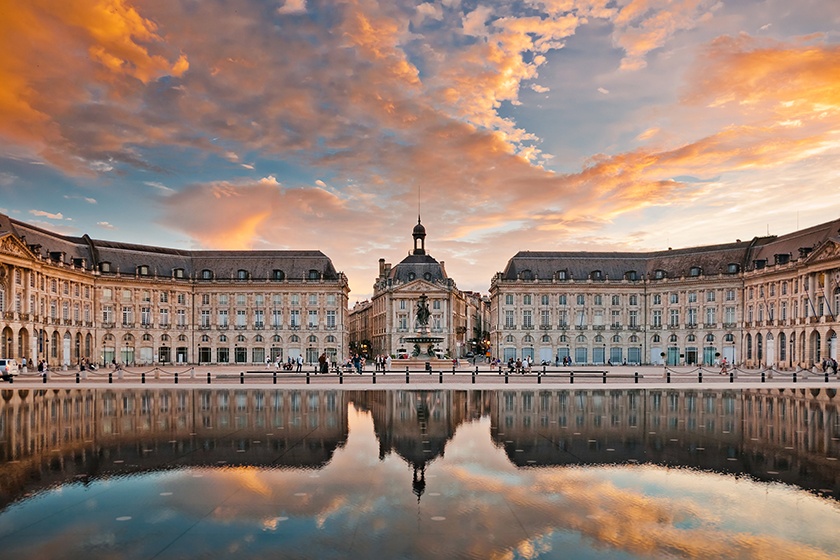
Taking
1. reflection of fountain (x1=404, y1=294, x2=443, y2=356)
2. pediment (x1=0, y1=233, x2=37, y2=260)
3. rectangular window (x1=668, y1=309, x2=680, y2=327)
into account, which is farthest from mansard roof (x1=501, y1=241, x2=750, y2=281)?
pediment (x1=0, y1=233, x2=37, y2=260)

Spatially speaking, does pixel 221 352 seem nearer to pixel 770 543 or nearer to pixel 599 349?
pixel 599 349

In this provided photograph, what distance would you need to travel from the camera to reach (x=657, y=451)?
18266mm

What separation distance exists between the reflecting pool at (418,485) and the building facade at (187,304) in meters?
67.9

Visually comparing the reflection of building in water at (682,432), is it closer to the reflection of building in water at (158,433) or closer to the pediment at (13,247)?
the reflection of building in water at (158,433)

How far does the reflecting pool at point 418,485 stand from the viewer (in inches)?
411

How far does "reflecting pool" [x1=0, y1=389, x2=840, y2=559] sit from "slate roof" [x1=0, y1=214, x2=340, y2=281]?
74657 millimetres

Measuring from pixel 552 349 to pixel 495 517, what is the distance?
309ft

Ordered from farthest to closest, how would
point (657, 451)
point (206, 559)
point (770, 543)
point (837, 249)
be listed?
point (837, 249), point (657, 451), point (770, 543), point (206, 559)

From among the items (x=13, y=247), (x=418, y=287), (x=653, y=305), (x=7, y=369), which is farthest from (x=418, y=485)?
(x=418, y=287)

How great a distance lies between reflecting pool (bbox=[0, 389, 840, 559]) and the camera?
411 inches

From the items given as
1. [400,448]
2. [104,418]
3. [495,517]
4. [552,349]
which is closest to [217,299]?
[552,349]

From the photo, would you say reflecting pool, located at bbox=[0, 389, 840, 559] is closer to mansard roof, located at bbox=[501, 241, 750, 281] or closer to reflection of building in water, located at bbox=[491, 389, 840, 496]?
reflection of building in water, located at bbox=[491, 389, 840, 496]

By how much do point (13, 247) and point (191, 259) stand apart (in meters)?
34.3

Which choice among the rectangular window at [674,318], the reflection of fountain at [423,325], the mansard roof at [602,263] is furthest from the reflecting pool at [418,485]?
the mansard roof at [602,263]
